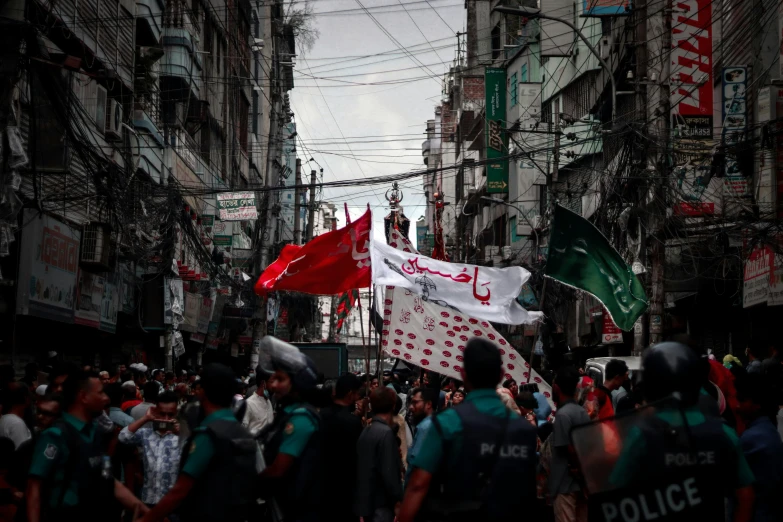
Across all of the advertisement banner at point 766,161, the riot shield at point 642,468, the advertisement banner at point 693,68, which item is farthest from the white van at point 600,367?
the riot shield at point 642,468

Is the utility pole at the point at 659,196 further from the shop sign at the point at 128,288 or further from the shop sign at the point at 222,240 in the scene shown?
the shop sign at the point at 222,240

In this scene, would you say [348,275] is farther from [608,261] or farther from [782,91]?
[782,91]

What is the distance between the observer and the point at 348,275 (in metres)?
12.5

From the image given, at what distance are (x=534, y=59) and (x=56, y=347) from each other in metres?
27.2

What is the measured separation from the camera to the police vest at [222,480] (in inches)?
212

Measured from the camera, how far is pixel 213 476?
17.7 feet

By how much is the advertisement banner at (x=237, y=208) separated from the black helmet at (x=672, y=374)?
27.0 meters

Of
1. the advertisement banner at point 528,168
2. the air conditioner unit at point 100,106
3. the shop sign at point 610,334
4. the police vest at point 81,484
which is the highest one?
the advertisement banner at point 528,168

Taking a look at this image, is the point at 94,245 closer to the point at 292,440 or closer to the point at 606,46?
the point at 292,440

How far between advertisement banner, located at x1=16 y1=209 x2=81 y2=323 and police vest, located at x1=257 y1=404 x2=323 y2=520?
458 inches

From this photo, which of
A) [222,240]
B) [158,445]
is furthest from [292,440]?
[222,240]

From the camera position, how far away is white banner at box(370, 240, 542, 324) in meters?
12.0

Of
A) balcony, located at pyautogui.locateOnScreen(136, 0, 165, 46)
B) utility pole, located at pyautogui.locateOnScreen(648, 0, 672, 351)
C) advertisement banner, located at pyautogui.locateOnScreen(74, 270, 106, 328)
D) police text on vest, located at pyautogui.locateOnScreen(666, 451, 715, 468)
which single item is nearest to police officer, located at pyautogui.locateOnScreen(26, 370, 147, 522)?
police text on vest, located at pyautogui.locateOnScreen(666, 451, 715, 468)

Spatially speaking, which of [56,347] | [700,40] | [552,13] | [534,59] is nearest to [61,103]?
[56,347]
